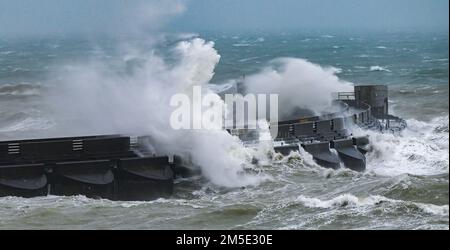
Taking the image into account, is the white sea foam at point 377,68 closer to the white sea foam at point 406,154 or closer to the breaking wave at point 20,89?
the breaking wave at point 20,89

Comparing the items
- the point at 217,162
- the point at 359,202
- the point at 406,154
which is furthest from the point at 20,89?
the point at 359,202

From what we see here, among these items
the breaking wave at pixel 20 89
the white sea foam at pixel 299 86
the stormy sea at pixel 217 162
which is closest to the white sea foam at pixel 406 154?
the stormy sea at pixel 217 162

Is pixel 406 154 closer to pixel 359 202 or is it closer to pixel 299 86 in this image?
pixel 359 202

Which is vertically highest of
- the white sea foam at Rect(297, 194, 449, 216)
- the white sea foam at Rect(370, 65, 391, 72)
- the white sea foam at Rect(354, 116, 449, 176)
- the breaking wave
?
the white sea foam at Rect(370, 65, 391, 72)

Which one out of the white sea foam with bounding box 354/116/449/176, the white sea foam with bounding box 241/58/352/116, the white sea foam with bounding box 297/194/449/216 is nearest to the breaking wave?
the white sea foam with bounding box 241/58/352/116

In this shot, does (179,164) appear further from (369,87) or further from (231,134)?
(369,87)

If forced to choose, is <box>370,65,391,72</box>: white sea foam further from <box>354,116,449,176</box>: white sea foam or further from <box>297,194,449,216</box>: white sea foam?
<box>297,194,449,216</box>: white sea foam

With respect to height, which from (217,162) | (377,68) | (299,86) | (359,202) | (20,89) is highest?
(377,68)
